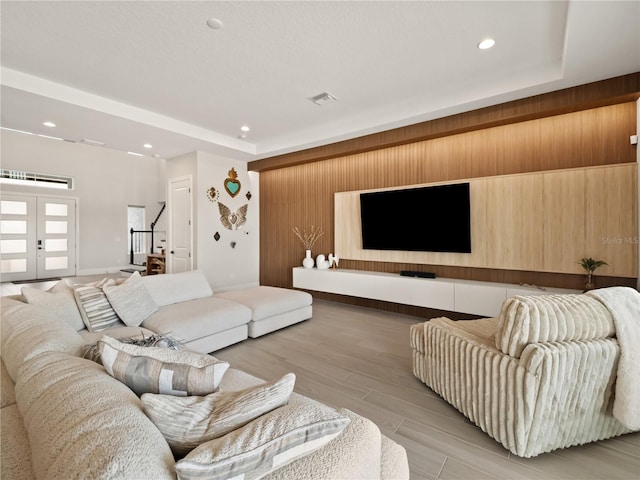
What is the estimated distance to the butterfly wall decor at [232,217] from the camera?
18.7 ft

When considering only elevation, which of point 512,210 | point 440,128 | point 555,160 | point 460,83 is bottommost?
point 512,210

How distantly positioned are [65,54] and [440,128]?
4.04m

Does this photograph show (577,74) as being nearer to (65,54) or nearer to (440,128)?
(440,128)

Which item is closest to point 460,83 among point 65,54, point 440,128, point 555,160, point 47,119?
point 440,128

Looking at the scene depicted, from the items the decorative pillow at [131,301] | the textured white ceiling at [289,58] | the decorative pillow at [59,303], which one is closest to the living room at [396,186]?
the textured white ceiling at [289,58]

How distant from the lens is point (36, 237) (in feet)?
24.0

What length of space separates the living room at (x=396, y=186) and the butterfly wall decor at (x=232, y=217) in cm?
3

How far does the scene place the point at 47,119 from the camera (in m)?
3.74

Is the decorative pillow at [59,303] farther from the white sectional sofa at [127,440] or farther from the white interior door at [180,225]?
the white interior door at [180,225]

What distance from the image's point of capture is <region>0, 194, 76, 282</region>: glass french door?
691cm

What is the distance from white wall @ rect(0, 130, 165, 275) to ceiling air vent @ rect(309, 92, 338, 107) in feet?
25.3

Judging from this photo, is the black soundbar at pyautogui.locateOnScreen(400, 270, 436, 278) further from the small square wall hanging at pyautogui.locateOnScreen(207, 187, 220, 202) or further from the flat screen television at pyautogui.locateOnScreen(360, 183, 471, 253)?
the small square wall hanging at pyautogui.locateOnScreen(207, 187, 220, 202)

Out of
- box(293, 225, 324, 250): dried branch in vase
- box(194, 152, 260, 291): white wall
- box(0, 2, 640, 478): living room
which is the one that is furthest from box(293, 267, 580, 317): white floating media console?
box(194, 152, 260, 291): white wall

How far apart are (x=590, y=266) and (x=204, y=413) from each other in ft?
12.6
